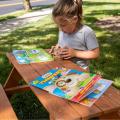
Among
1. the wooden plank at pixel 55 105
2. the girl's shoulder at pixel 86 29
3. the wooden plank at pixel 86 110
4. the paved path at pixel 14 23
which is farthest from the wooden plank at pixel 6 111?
the paved path at pixel 14 23

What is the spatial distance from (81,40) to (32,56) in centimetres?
50

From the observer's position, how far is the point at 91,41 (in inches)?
117

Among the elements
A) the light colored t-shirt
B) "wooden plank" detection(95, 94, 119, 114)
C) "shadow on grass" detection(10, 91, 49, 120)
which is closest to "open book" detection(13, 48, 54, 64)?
the light colored t-shirt

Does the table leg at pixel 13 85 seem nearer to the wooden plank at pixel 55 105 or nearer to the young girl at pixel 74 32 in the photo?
Result: the young girl at pixel 74 32

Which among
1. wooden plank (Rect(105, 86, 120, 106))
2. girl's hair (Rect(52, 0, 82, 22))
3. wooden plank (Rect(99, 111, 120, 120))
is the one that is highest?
girl's hair (Rect(52, 0, 82, 22))

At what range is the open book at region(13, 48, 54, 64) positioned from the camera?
304 centimetres

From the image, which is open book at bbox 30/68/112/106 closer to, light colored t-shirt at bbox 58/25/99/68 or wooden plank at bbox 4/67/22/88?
light colored t-shirt at bbox 58/25/99/68

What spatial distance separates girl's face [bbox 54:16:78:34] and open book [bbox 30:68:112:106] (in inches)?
20.3

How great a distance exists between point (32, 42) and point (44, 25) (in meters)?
2.16

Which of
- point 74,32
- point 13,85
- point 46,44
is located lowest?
point 46,44

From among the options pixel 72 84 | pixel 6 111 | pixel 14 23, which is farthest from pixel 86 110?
pixel 14 23

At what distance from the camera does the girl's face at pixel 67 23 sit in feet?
9.58

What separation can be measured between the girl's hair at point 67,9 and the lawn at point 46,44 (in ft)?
4.42

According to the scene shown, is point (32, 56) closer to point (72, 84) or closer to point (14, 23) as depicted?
point (72, 84)
